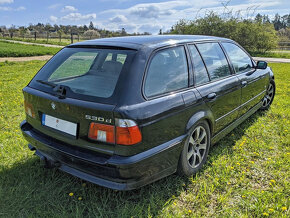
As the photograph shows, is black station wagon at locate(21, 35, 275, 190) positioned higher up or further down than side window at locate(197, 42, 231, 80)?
further down

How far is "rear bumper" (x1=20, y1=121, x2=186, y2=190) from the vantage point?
6.56ft

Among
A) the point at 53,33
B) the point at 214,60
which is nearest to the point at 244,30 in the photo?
the point at 214,60

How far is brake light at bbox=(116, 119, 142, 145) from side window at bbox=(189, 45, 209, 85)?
1082 millimetres

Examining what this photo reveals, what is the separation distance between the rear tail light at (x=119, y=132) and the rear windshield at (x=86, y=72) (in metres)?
0.27

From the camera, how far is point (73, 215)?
2203mm

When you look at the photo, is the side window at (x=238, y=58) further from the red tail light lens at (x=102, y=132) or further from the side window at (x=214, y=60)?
the red tail light lens at (x=102, y=132)

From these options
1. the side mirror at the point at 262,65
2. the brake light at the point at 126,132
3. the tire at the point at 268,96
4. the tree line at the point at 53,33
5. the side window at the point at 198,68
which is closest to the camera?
the brake light at the point at 126,132

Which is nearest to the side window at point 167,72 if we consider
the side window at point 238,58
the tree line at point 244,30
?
the side window at point 238,58

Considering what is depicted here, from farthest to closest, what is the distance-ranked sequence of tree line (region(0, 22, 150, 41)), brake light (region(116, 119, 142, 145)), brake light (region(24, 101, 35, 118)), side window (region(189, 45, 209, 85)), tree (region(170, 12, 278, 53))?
tree line (region(0, 22, 150, 41)) < tree (region(170, 12, 278, 53)) < side window (region(189, 45, 209, 85)) < brake light (region(24, 101, 35, 118)) < brake light (region(116, 119, 142, 145))

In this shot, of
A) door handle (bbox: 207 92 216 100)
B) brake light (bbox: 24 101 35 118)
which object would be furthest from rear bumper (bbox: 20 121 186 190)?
door handle (bbox: 207 92 216 100)

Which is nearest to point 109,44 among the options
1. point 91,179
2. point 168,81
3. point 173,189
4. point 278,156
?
point 168,81

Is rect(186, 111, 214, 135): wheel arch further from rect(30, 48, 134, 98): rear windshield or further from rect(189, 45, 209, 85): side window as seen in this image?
rect(30, 48, 134, 98): rear windshield

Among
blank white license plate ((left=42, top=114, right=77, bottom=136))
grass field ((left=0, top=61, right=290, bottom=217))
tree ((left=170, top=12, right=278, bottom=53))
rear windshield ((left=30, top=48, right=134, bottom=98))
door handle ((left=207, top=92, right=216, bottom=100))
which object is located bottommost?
grass field ((left=0, top=61, right=290, bottom=217))

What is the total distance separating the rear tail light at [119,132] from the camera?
6.37 ft
